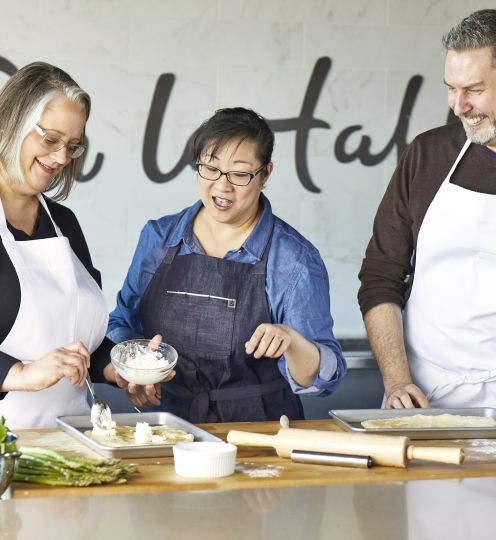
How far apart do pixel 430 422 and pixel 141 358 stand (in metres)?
0.76

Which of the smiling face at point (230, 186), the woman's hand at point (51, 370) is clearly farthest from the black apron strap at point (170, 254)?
the woman's hand at point (51, 370)

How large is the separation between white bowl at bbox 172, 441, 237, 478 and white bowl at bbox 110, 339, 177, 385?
19.7 inches

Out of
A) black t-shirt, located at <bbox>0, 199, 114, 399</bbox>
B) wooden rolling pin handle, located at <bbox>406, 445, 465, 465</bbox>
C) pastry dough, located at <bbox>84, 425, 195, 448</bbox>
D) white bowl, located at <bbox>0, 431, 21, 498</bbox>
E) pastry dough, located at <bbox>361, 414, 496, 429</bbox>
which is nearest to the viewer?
white bowl, located at <bbox>0, 431, 21, 498</bbox>

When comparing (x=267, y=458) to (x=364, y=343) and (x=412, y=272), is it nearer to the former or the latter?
(x=412, y=272)

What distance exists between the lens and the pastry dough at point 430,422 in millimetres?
2430

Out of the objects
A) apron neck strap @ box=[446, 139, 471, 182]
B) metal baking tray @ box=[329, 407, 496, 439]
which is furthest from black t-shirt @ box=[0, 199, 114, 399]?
apron neck strap @ box=[446, 139, 471, 182]

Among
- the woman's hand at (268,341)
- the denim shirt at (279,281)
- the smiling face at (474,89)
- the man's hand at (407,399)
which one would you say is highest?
the smiling face at (474,89)

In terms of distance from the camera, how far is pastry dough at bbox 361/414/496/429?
2.43m

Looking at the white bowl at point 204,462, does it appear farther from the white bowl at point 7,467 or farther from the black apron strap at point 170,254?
the black apron strap at point 170,254

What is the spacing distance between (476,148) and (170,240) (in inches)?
38.4

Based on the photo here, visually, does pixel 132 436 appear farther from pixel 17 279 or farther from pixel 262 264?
pixel 262 264

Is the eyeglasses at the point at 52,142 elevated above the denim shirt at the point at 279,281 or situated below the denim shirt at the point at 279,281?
above

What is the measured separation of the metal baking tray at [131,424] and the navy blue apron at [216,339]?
389mm

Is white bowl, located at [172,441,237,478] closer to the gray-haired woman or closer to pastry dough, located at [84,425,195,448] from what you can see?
pastry dough, located at [84,425,195,448]
